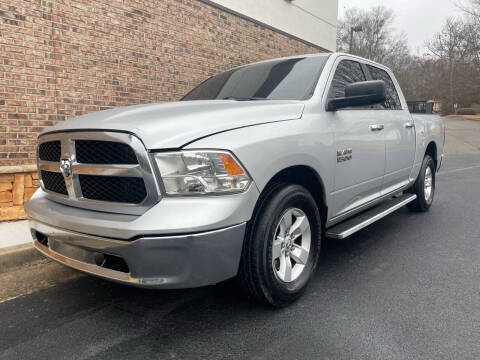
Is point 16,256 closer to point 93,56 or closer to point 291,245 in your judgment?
point 291,245

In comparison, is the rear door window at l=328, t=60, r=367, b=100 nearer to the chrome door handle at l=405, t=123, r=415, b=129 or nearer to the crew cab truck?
the crew cab truck

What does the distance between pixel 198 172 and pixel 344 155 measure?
1489mm

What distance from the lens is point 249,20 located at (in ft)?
28.8

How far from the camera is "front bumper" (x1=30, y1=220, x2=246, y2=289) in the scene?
1.97m

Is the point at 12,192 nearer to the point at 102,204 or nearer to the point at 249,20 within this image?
the point at 102,204

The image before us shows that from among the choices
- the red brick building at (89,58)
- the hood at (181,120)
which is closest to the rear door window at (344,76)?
the hood at (181,120)

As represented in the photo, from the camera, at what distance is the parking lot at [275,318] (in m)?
2.17

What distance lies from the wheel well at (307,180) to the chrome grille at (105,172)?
2.60ft

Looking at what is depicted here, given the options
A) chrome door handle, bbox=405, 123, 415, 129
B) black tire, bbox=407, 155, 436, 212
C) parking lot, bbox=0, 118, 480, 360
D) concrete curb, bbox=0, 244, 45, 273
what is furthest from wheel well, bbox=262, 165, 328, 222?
black tire, bbox=407, 155, 436, 212

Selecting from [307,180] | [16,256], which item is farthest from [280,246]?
[16,256]

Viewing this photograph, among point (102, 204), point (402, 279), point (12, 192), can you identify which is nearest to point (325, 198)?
point (402, 279)

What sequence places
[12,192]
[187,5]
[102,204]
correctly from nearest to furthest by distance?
[102,204], [12,192], [187,5]

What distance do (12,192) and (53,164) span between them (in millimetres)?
2652

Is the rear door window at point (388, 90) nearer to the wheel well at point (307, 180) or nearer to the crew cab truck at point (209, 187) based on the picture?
the crew cab truck at point (209, 187)
